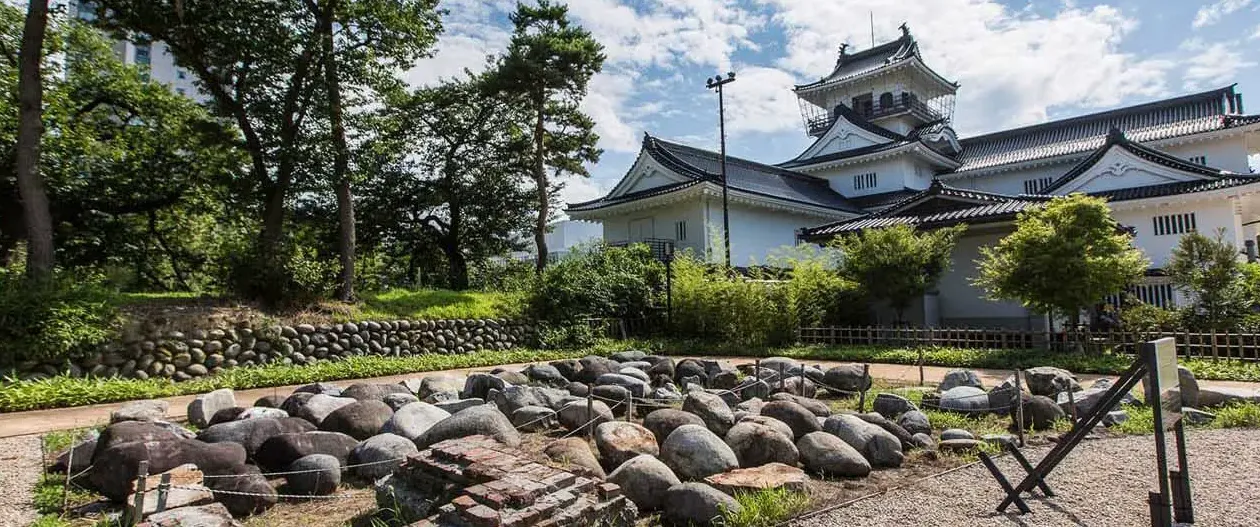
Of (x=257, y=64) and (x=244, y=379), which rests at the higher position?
(x=257, y=64)

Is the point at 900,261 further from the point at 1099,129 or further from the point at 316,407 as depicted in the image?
the point at 1099,129

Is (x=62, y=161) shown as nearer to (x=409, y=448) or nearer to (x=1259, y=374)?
(x=409, y=448)

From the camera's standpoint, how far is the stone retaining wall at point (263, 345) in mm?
10391

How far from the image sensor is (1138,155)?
19.5 meters

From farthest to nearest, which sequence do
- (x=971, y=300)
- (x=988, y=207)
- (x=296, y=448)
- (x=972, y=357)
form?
(x=971, y=300) < (x=988, y=207) < (x=972, y=357) < (x=296, y=448)

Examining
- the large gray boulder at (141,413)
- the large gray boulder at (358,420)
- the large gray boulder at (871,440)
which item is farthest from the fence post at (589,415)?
the large gray boulder at (141,413)

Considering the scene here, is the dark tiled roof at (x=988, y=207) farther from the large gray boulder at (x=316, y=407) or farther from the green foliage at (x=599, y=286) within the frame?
the large gray boulder at (x=316, y=407)

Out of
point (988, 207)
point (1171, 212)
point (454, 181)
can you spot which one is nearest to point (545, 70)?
point (454, 181)

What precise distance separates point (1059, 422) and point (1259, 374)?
545 cm

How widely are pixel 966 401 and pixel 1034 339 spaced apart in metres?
7.34

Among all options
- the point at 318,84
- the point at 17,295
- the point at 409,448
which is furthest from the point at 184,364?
the point at 409,448

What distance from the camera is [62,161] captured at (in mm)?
14438

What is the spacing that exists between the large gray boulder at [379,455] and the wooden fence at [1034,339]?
431 inches

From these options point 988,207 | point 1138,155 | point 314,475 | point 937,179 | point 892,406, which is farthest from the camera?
point 937,179
